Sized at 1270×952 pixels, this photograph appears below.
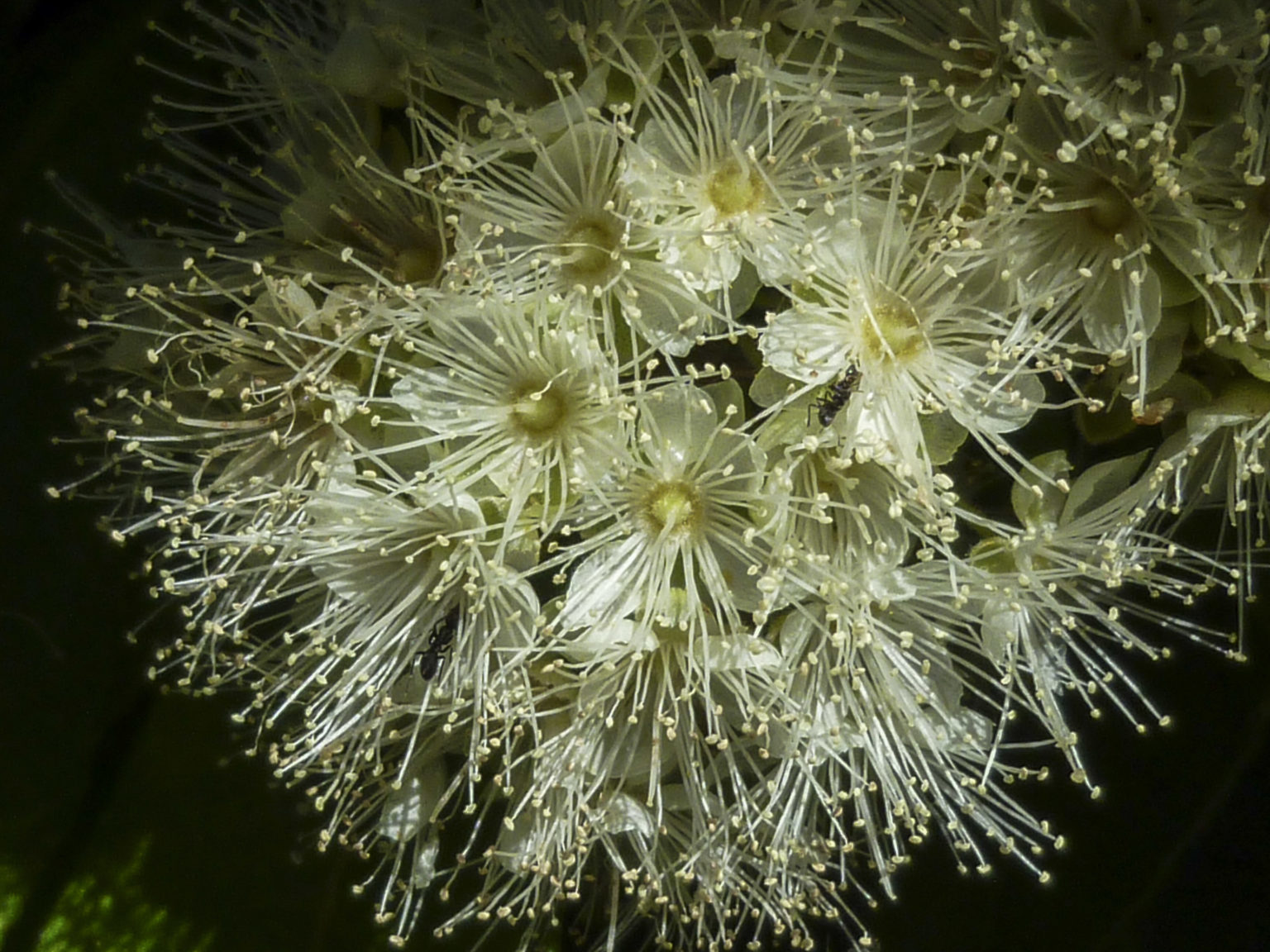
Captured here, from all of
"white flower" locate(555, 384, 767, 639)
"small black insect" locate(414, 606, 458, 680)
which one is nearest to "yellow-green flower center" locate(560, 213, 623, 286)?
"white flower" locate(555, 384, 767, 639)

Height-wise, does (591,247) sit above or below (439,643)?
above

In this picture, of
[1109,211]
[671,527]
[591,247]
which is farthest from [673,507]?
[1109,211]

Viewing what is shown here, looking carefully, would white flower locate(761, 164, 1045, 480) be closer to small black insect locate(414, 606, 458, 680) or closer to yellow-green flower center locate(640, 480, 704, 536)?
yellow-green flower center locate(640, 480, 704, 536)

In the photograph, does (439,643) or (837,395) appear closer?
(837,395)

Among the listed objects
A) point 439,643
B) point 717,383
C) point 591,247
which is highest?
point 591,247

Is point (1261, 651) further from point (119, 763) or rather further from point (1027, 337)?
point (119, 763)

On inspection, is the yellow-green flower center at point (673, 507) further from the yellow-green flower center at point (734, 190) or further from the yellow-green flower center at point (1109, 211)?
the yellow-green flower center at point (1109, 211)

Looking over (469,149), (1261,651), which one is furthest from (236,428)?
(1261,651)

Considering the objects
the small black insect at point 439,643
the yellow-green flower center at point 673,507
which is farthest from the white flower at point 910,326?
the small black insect at point 439,643

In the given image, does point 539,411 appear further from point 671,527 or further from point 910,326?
point 910,326
